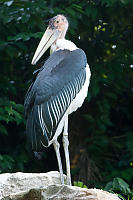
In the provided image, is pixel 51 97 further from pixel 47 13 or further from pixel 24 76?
pixel 24 76

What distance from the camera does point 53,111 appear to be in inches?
207

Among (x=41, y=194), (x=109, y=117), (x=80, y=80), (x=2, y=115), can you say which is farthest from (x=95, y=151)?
(x=41, y=194)

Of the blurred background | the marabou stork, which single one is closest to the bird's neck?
the marabou stork

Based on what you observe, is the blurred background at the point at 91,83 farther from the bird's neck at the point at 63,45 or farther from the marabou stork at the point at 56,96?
the marabou stork at the point at 56,96

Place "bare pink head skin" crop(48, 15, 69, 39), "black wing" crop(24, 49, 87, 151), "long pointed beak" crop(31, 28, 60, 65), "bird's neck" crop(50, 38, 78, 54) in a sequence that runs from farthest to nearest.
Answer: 1. "bare pink head skin" crop(48, 15, 69, 39)
2. "long pointed beak" crop(31, 28, 60, 65)
3. "bird's neck" crop(50, 38, 78, 54)
4. "black wing" crop(24, 49, 87, 151)

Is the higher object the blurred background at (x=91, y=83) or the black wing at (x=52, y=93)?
the black wing at (x=52, y=93)

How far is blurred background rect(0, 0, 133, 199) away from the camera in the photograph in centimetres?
753

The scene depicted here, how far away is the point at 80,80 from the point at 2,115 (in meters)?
1.73

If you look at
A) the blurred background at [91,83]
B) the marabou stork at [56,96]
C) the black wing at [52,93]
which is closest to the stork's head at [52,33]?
the marabou stork at [56,96]

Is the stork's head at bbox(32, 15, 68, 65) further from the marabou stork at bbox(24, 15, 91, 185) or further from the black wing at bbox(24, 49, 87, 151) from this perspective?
the black wing at bbox(24, 49, 87, 151)

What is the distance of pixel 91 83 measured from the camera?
25.6ft

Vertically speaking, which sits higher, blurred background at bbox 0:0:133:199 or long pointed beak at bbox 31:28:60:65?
long pointed beak at bbox 31:28:60:65

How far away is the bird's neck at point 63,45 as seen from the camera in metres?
5.87

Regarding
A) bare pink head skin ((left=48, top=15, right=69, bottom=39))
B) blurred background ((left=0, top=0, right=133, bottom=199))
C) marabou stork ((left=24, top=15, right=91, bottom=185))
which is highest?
bare pink head skin ((left=48, top=15, right=69, bottom=39))
